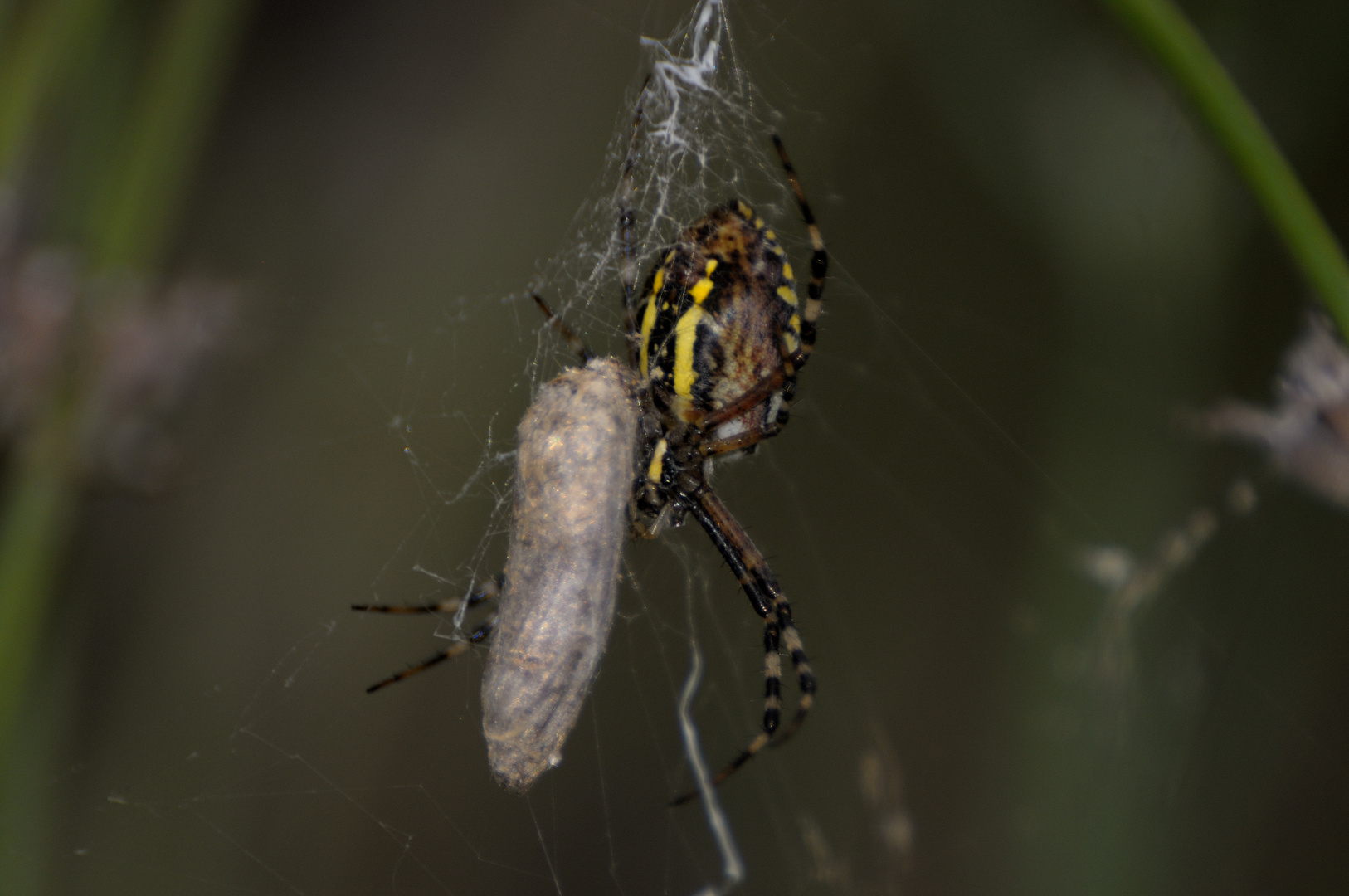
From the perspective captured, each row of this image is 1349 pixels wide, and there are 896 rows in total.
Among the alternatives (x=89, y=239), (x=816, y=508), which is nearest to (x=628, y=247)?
(x=89, y=239)

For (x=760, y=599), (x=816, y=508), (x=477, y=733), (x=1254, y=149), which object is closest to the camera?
(x=1254, y=149)

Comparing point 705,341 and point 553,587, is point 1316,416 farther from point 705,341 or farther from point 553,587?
point 553,587

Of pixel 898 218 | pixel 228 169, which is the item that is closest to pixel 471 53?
pixel 228 169

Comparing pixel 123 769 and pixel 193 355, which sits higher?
pixel 193 355

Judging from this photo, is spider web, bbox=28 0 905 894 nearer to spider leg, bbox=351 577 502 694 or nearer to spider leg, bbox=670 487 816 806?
spider leg, bbox=670 487 816 806

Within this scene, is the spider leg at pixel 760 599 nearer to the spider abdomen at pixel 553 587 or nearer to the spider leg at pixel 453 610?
the spider leg at pixel 453 610

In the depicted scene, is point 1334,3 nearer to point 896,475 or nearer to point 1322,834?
point 896,475

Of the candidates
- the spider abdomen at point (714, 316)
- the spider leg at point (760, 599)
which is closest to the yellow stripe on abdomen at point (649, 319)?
the spider abdomen at point (714, 316)
